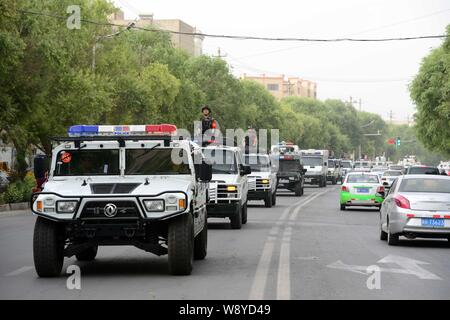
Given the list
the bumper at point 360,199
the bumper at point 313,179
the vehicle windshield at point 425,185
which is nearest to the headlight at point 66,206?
the vehicle windshield at point 425,185

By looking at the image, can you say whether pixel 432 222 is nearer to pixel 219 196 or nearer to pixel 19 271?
pixel 219 196

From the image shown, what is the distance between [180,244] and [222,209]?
1097 cm

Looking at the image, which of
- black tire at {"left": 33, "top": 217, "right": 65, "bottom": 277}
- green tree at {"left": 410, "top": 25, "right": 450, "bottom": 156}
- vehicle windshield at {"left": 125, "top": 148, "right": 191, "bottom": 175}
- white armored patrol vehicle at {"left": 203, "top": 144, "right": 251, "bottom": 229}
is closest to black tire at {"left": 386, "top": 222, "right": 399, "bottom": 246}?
white armored patrol vehicle at {"left": 203, "top": 144, "right": 251, "bottom": 229}

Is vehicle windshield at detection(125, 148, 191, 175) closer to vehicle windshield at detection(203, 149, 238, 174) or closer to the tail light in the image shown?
the tail light

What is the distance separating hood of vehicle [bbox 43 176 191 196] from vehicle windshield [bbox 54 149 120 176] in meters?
0.18

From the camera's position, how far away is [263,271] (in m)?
14.2

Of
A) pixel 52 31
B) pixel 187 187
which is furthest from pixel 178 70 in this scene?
pixel 187 187

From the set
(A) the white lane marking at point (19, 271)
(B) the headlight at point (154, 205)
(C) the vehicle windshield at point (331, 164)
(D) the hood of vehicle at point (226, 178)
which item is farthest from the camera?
(C) the vehicle windshield at point (331, 164)

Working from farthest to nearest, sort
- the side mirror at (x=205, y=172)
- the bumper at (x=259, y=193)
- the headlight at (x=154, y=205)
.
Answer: the bumper at (x=259, y=193), the side mirror at (x=205, y=172), the headlight at (x=154, y=205)

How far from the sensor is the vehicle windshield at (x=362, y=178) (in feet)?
123

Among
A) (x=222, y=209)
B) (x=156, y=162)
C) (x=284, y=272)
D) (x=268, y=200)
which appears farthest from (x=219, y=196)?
(x=268, y=200)

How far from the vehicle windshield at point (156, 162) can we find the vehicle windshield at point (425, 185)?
650cm

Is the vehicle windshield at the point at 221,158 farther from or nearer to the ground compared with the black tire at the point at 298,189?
farther from the ground

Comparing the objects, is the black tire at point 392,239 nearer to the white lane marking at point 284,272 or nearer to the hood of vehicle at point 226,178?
the white lane marking at point 284,272
